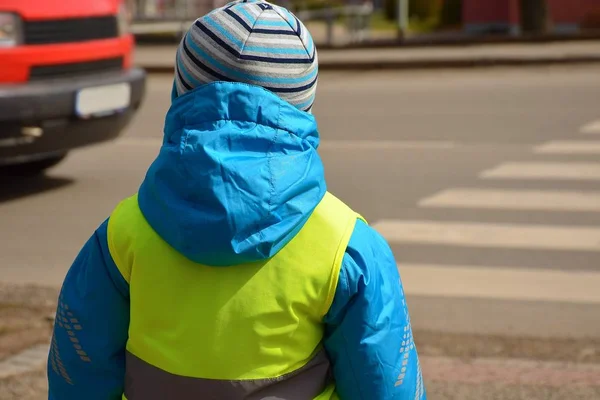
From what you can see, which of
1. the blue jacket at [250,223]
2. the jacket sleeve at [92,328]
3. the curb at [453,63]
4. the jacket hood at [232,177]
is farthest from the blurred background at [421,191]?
the curb at [453,63]

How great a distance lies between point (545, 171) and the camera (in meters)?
8.36

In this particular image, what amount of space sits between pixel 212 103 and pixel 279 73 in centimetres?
13

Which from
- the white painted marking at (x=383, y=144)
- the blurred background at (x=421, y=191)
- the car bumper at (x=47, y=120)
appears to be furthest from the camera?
the white painted marking at (x=383, y=144)

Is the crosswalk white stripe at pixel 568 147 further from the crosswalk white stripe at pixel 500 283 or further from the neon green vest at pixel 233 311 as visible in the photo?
the neon green vest at pixel 233 311

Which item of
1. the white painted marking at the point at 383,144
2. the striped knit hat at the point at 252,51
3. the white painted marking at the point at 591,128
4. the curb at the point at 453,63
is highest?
the striped knit hat at the point at 252,51

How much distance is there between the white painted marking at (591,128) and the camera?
396 inches

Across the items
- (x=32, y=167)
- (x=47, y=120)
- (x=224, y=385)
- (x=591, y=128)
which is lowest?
(x=591, y=128)

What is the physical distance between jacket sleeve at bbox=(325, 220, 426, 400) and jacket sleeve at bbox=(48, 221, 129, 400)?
1.25ft

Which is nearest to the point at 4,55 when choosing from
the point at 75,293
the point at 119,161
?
the point at 119,161

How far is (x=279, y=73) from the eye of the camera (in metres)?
1.75

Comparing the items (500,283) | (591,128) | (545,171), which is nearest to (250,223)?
(500,283)

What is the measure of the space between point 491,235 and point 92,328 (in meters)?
4.88

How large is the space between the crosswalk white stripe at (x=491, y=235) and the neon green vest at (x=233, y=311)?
464cm

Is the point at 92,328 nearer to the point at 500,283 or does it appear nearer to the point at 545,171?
the point at 500,283
